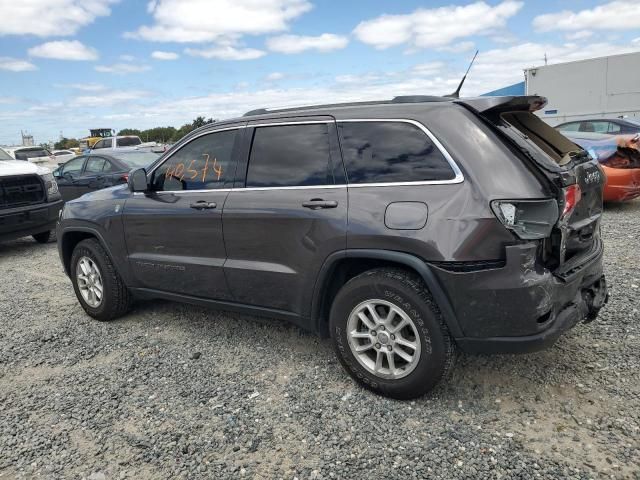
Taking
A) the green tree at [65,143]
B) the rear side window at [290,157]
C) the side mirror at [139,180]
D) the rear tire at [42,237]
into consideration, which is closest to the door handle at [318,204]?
the rear side window at [290,157]

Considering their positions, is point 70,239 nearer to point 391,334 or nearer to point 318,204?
point 318,204

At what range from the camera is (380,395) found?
3.17m

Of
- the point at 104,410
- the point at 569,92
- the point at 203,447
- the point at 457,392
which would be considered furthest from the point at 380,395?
the point at 569,92

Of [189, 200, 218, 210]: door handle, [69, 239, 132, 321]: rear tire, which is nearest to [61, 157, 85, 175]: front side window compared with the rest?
[69, 239, 132, 321]: rear tire

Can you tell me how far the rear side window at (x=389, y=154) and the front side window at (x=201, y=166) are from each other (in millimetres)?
960

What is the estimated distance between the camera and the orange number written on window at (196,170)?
384cm

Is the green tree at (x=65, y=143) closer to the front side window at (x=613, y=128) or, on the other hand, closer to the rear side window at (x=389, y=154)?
the front side window at (x=613, y=128)

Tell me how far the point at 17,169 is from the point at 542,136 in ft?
25.2

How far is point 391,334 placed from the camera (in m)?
3.01

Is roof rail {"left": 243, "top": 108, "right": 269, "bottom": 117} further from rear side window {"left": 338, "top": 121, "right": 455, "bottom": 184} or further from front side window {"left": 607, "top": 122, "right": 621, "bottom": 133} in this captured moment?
front side window {"left": 607, "top": 122, "right": 621, "bottom": 133}

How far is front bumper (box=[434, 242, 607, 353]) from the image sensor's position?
104 inches

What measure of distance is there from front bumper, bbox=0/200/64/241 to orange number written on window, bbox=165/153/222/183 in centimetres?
482

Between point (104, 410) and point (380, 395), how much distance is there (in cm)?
171

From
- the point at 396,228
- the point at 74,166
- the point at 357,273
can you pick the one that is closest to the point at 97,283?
the point at 357,273
